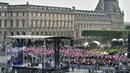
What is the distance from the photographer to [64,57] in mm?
47938

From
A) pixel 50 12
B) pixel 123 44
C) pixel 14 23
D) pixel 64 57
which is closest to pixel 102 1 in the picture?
pixel 50 12

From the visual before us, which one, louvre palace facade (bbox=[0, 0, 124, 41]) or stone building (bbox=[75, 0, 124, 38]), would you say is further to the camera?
stone building (bbox=[75, 0, 124, 38])

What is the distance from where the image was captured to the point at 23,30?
341ft

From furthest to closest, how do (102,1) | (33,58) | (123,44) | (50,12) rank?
(102,1), (50,12), (123,44), (33,58)

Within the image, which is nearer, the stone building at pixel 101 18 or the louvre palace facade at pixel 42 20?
the louvre palace facade at pixel 42 20

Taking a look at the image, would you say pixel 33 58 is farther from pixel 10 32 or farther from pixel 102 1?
pixel 102 1

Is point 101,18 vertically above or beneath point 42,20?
beneath

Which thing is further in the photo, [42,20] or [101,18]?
[101,18]

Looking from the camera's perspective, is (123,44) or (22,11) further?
(22,11)

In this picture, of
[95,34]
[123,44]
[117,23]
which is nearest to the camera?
[123,44]

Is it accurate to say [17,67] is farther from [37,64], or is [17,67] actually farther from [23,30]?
[23,30]

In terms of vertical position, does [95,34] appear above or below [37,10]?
below

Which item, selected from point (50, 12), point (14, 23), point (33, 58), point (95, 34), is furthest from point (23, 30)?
point (33, 58)

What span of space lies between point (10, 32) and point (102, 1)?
78755 mm
